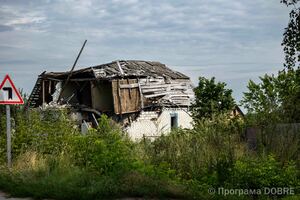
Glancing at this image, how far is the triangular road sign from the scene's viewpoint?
48.9 feet

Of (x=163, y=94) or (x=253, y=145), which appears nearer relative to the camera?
(x=253, y=145)

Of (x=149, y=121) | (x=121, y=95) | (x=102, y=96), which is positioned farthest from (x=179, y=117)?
(x=102, y=96)

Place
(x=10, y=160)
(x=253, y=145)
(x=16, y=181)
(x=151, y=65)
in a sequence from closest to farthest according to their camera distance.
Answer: (x=16, y=181) → (x=253, y=145) → (x=10, y=160) → (x=151, y=65)

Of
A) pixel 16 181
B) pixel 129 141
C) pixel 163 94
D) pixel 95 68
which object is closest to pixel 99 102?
pixel 95 68

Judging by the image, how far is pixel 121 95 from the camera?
40156 mm

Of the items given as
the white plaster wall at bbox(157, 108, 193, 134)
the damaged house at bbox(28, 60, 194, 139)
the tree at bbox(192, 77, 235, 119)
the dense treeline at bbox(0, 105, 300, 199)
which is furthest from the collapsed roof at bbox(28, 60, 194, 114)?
the dense treeline at bbox(0, 105, 300, 199)

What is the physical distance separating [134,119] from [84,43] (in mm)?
8428

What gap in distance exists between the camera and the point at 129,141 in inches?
593

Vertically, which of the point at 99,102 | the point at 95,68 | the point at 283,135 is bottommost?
the point at 283,135

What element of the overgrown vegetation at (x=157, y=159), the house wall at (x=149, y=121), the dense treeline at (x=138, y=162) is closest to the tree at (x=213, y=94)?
the house wall at (x=149, y=121)

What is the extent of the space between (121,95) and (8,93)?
82.8 ft

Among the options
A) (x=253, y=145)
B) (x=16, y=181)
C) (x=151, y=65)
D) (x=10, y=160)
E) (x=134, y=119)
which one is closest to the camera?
(x=16, y=181)

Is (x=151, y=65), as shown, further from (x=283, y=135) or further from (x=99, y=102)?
(x=283, y=135)

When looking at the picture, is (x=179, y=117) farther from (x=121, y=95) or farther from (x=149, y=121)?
(x=121, y=95)
